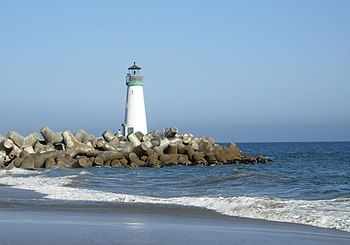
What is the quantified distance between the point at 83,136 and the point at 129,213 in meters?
24.4

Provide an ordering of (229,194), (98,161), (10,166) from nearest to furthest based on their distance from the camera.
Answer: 1. (229,194)
2. (10,166)
3. (98,161)

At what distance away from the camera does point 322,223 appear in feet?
31.4

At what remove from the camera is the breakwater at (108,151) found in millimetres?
30312

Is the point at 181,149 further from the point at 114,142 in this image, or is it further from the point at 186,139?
the point at 114,142

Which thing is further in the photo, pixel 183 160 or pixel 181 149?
pixel 181 149

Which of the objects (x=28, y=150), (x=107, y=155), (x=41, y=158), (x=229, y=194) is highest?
(x=28, y=150)

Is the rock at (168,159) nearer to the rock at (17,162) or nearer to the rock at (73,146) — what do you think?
the rock at (73,146)

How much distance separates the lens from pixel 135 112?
1577 inches

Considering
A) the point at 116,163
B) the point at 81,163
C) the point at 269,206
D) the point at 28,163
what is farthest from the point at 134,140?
the point at 269,206

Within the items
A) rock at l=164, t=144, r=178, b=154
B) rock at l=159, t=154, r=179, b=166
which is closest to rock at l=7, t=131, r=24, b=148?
rock at l=164, t=144, r=178, b=154

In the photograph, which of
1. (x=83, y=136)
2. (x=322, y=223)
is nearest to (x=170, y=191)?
(x=322, y=223)

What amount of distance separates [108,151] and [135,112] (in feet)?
29.0

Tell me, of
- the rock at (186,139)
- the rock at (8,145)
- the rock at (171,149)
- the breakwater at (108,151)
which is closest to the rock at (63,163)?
the breakwater at (108,151)

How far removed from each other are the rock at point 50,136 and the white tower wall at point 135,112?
258 inches
